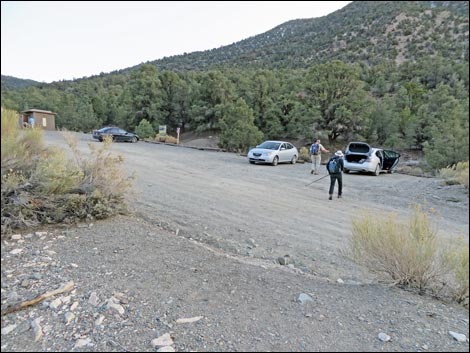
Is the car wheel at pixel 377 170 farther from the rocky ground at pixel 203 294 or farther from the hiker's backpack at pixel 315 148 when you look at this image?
the rocky ground at pixel 203 294

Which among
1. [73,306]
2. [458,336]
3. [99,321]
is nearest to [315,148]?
[458,336]

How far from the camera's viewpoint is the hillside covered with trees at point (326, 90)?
87.3 feet

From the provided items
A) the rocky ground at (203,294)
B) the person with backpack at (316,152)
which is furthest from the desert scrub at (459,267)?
the person with backpack at (316,152)

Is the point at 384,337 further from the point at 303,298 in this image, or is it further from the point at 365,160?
the point at 365,160

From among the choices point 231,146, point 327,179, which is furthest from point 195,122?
point 327,179

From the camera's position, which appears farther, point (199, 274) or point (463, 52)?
point (463, 52)

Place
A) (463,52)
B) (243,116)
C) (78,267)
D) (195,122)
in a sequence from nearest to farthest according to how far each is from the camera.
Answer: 1. (78,267)
2. (243,116)
3. (195,122)
4. (463,52)

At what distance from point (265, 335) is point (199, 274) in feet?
5.16

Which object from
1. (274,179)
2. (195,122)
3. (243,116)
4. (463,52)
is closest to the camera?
(274,179)

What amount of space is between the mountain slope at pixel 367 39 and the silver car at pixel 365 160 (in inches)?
1459

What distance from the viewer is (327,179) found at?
1653cm

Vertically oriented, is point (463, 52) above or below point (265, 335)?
above

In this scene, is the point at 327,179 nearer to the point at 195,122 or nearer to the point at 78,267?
the point at 78,267

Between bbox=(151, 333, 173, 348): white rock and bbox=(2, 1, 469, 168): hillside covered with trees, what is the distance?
232 cm
